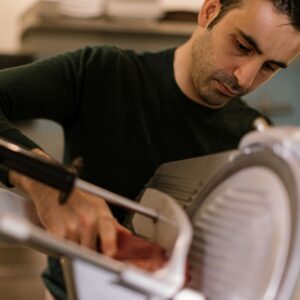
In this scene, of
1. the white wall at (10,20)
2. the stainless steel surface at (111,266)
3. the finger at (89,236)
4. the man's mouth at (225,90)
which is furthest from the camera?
the white wall at (10,20)

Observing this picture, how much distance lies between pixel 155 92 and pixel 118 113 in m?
0.09

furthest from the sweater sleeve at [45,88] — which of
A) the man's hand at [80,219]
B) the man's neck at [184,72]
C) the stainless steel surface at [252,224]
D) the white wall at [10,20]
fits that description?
the white wall at [10,20]

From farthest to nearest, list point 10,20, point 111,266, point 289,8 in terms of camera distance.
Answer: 1. point 10,20
2. point 289,8
3. point 111,266

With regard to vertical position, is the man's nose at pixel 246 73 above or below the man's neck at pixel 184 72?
above

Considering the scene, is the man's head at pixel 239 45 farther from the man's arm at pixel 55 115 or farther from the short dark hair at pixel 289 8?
the man's arm at pixel 55 115

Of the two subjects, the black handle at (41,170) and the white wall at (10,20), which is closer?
the black handle at (41,170)

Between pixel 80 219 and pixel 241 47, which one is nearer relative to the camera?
pixel 80 219

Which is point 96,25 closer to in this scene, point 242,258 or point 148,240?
point 148,240

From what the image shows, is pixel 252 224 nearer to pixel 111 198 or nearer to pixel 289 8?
pixel 111 198

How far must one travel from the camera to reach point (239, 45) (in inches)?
38.0

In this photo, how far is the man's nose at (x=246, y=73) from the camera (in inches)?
38.1

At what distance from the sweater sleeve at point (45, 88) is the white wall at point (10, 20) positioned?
0.79 meters

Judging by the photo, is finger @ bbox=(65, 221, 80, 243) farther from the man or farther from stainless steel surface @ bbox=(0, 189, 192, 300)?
the man

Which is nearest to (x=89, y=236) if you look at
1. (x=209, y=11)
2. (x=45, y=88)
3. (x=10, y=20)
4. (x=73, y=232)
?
(x=73, y=232)
